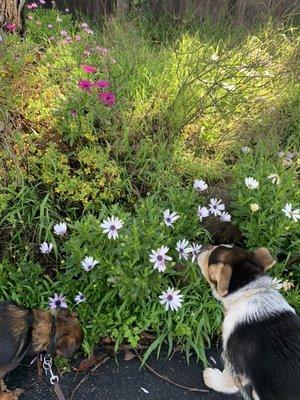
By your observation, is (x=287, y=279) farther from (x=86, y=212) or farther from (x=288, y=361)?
(x=86, y=212)

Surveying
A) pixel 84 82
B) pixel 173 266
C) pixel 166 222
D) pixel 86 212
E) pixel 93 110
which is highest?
pixel 84 82

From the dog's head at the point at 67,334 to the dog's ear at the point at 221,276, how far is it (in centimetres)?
104

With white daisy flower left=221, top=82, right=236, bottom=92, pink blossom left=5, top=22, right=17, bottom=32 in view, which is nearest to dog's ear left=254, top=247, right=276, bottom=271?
white daisy flower left=221, top=82, right=236, bottom=92

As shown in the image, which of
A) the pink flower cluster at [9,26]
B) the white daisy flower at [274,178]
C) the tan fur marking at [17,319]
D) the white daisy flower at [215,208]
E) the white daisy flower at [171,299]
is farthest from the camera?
the pink flower cluster at [9,26]

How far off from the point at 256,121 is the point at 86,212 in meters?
2.03

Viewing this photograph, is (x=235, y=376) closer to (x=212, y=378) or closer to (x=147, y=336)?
(x=212, y=378)

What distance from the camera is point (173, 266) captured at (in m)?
3.15

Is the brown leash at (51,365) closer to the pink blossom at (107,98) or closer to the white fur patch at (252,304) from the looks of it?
the white fur patch at (252,304)

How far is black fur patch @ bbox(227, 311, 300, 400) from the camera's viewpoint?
228 centimetres

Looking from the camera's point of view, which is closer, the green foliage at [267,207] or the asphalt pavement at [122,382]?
the asphalt pavement at [122,382]

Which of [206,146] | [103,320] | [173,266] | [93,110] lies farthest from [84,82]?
[103,320]

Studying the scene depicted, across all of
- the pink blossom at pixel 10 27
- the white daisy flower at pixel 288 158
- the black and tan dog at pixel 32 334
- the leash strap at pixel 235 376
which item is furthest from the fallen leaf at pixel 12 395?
the pink blossom at pixel 10 27

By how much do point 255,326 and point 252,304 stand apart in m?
0.13

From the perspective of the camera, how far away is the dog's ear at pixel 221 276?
2529 millimetres
